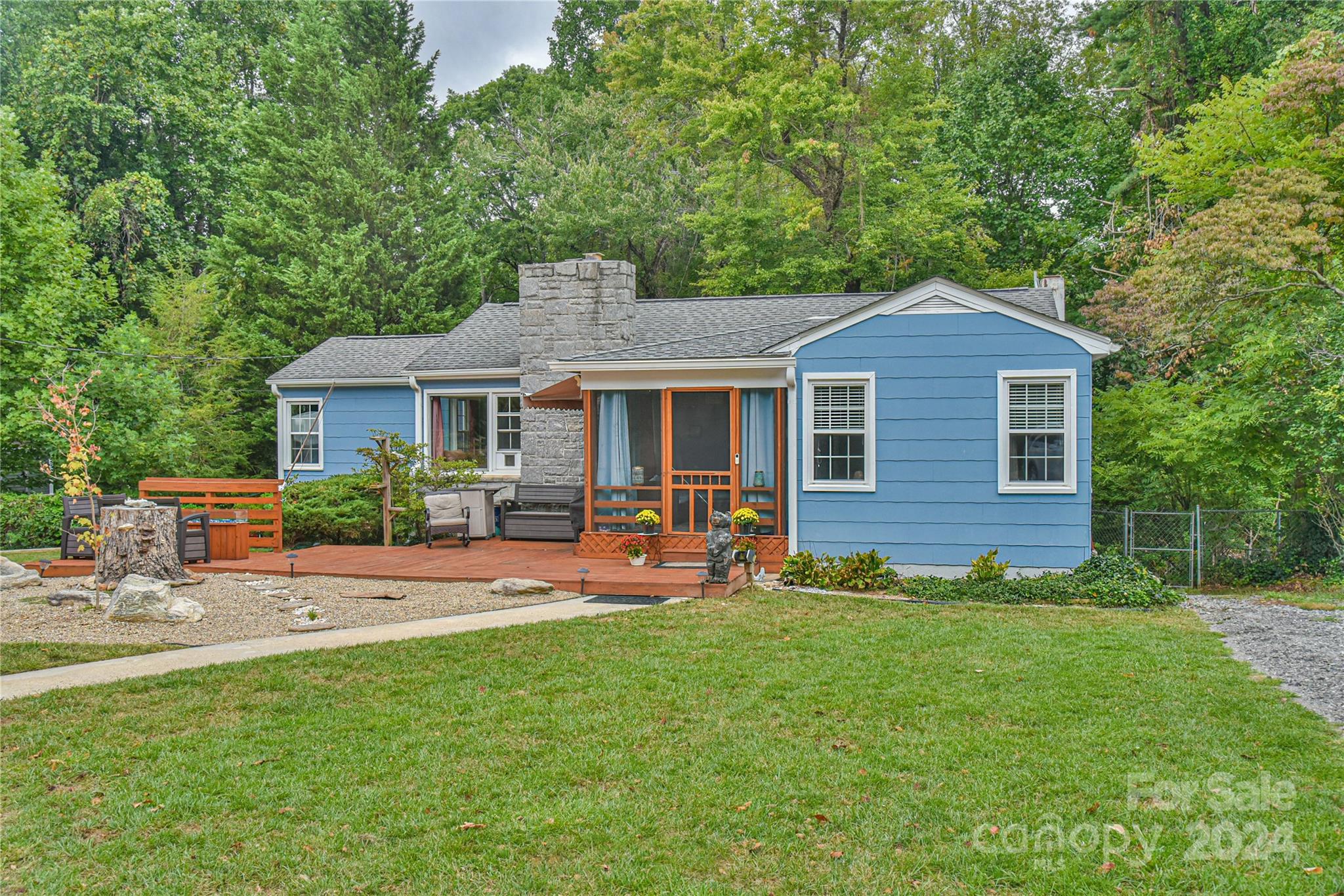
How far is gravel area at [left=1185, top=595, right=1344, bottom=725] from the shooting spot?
19.0 feet

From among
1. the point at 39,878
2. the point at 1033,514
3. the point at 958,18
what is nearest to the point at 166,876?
the point at 39,878

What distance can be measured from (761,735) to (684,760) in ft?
1.84

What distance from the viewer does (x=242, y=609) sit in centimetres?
840

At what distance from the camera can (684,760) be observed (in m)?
4.49

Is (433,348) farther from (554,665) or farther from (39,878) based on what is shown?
(39,878)

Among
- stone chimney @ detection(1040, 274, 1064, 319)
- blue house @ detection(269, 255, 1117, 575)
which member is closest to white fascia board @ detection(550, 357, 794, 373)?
blue house @ detection(269, 255, 1117, 575)

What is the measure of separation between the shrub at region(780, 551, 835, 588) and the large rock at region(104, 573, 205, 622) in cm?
611

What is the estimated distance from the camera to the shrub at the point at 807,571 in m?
9.98

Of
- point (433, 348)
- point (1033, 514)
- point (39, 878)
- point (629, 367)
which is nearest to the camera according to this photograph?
point (39, 878)

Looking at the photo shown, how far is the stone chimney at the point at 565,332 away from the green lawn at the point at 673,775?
748 cm

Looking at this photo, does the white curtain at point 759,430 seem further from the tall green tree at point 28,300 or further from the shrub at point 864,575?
the tall green tree at point 28,300

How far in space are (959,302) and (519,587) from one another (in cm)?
598

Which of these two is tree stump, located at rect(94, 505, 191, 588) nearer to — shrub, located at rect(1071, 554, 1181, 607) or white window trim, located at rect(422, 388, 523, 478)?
A: white window trim, located at rect(422, 388, 523, 478)

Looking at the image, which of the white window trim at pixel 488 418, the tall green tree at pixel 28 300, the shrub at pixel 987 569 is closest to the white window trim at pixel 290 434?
the white window trim at pixel 488 418
